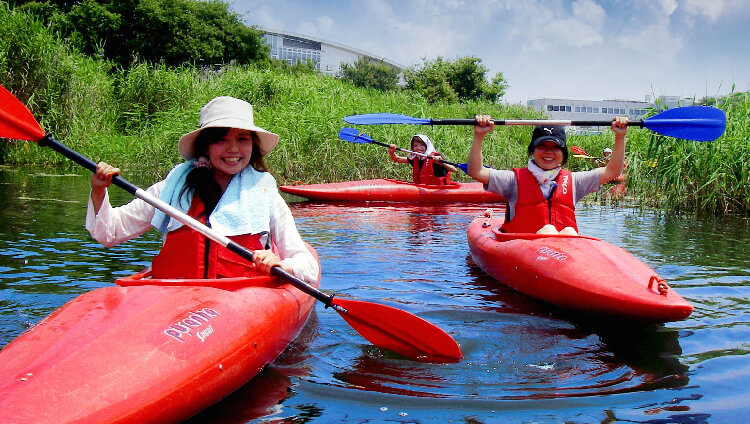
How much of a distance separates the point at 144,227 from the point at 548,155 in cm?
272

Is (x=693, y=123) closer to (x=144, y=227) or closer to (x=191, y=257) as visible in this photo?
(x=191, y=257)

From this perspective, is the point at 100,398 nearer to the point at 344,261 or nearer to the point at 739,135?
the point at 344,261

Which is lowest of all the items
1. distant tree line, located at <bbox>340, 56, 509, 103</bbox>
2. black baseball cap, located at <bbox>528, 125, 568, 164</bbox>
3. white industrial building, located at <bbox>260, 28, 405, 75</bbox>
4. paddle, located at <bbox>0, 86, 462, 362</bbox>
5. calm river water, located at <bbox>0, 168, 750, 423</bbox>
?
calm river water, located at <bbox>0, 168, 750, 423</bbox>

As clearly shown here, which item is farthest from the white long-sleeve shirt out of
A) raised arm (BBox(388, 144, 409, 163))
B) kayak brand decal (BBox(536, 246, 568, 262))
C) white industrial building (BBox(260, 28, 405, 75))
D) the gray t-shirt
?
white industrial building (BBox(260, 28, 405, 75))

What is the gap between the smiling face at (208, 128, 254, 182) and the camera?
9.70 feet

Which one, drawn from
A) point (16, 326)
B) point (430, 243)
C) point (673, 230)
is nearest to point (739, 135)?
point (673, 230)

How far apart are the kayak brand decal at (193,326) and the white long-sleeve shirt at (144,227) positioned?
0.55 metres

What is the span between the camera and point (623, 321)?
343cm

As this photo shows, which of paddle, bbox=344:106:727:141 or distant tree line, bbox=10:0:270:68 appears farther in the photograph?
distant tree line, bbox=10:0:270:68

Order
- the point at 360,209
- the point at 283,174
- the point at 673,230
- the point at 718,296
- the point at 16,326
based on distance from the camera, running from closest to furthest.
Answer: the point at 16,326, the point at 718,296, the point at 673,230, the point at 360,209, the point at 283,174

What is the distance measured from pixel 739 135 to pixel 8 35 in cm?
1140

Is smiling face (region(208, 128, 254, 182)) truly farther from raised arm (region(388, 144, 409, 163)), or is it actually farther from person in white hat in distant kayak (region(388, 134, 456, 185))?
raised arm (region(388, 144, 409, 163))

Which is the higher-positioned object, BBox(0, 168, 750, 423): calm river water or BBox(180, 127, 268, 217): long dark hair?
BBox(180, 127, 268, 217): long dark hair

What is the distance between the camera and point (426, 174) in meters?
10.1
